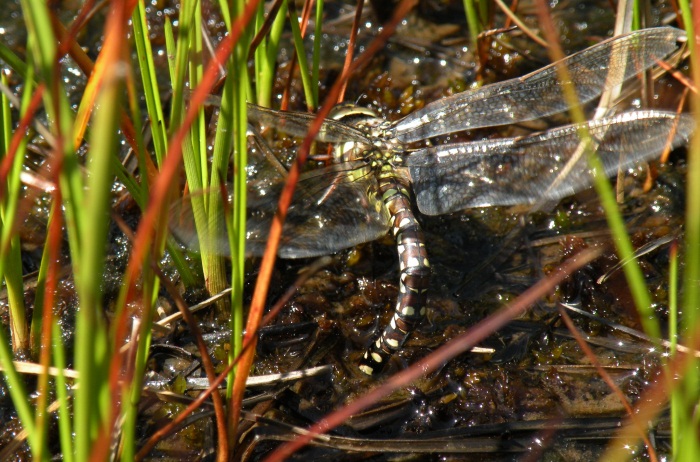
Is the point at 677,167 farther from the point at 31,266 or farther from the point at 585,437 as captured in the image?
the point at 31,266

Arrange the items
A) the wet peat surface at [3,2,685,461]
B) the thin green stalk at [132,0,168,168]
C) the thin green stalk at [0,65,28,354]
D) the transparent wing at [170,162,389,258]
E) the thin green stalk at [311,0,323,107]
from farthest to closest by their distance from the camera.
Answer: the thin green stalk at [311,0,323,107] → the transparent wing at [170,162,389,258] → the wet peat surface at [3,2,685,461] → the thin green stalk at [132,0,168,168] → the thin green stalk at [0,65,28,354]

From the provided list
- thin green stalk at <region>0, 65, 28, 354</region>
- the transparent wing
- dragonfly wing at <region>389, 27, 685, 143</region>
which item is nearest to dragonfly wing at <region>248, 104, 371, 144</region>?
the transparent wing

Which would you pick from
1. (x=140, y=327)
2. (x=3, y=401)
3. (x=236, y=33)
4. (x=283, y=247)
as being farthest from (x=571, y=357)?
(x=3, y=401)

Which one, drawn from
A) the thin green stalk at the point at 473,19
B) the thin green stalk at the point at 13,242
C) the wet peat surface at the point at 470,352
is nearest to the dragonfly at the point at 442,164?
the wet peat surface at the point at 470,352

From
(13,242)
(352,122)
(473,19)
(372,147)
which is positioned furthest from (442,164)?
(13,242)

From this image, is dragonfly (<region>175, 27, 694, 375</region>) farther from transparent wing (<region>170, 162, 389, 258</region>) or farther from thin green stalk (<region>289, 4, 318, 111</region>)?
thin green stalk (<region>289, 4, 318, 111</region>)
